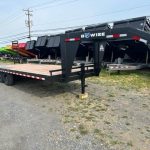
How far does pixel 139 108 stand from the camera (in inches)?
256

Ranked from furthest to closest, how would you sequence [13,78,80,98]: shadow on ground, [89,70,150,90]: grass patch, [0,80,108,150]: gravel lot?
[89,70,150,90]: grass patch
[13,78,80,98]: shadow on ground
[0,80,108,150]: gravel lot

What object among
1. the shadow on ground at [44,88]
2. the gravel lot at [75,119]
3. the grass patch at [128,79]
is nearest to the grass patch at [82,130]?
the gravel lot at [75,119]

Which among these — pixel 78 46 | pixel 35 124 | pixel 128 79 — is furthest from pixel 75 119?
Answer: pixel 128 79

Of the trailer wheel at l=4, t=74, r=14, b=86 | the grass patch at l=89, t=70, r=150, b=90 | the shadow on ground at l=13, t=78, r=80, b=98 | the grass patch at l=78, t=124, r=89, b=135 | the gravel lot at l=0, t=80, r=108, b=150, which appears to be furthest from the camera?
the trailer wheel at l=4, t=74, r=14, b=86

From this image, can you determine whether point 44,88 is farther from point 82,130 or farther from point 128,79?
point 82,130

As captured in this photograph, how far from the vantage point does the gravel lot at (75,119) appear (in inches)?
181

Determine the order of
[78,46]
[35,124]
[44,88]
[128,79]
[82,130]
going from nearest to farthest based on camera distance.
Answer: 1. [82,130]
2. [35,124]
3. [78,46]
4. [44,88]
5. [128,79]

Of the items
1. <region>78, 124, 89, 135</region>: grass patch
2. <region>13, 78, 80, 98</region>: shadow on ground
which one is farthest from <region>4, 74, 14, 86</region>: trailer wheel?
<region>78, 124, 89, 135</region>: grass patch

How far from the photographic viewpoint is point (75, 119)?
581cm

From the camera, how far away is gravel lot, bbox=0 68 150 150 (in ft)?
15.0

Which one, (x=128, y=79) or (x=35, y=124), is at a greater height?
(x=128, y=79)

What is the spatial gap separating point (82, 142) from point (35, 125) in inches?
53.6

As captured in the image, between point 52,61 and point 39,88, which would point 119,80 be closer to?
point 39,88

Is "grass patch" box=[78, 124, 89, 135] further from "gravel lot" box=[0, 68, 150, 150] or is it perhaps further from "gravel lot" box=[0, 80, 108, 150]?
"gravel lot" box=[0, 80, 108, 150]
